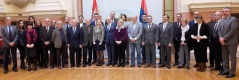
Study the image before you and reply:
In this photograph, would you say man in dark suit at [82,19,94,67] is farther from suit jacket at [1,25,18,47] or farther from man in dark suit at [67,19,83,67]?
suit jacket at [1,25,18,47]

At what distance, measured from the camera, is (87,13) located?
31.1 ft

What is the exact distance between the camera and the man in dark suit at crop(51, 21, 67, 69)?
6.65 meters

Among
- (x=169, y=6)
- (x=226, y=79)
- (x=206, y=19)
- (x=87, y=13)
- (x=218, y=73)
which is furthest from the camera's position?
(x=87, y=13)

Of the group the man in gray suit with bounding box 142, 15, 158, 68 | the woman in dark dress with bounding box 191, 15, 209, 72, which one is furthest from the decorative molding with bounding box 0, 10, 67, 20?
the woman in dark dress with bounding box 191, 15, 209, 72

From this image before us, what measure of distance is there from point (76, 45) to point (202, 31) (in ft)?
10.7

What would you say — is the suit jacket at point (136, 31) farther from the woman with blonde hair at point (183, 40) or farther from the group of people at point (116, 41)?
the woman with blonde hair at point (183, 40)

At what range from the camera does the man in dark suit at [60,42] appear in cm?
665

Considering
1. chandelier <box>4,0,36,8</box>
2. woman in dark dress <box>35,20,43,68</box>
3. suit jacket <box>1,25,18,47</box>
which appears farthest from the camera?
chandelier <box>4,0,36,8</box>

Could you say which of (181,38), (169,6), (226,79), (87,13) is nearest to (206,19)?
(169,6)

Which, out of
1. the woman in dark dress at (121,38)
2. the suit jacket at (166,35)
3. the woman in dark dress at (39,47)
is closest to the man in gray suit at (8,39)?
the woman in dark dress at (39,47)

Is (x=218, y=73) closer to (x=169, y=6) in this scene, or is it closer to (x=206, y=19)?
(x=206, y=19)

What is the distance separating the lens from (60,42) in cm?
669

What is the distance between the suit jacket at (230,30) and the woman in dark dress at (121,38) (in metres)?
2.47

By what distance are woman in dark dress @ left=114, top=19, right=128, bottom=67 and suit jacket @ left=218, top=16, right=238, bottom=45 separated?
2.47 m
